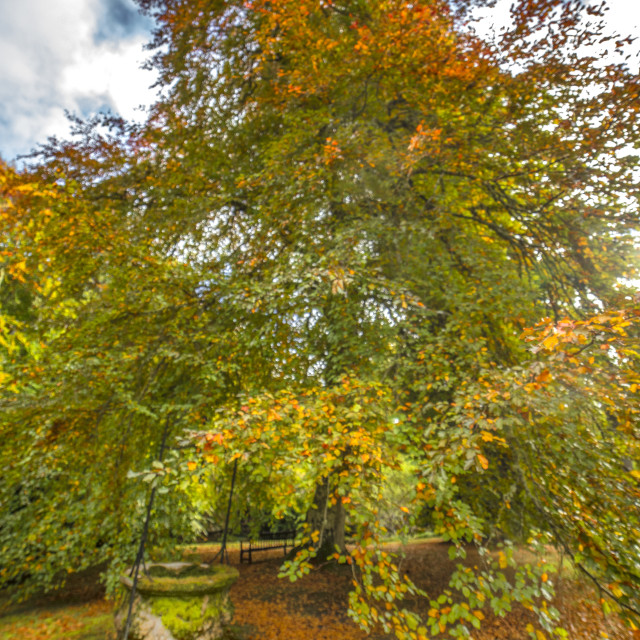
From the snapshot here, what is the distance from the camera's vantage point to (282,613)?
5.94m

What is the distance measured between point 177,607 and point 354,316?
3581mm

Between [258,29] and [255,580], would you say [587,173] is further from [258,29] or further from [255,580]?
[255,580]

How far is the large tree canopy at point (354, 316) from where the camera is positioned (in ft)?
9.02

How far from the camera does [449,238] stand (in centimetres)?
524

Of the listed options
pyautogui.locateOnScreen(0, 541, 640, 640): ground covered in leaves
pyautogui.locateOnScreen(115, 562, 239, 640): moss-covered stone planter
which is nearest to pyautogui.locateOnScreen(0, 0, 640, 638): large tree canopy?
pyautogui.locateOnScreen(115, 562, 239, 640): moss-covered stone planter

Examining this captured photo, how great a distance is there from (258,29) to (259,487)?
782cm

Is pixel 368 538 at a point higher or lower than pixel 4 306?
lower

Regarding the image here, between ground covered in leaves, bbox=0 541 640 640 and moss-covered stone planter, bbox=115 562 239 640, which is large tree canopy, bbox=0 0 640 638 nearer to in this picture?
moss-covered stone planter, bbox=115 562 239 640

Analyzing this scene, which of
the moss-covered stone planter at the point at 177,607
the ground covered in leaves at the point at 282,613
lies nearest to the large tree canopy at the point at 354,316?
the moss-covered stone planter at the point at 177,607

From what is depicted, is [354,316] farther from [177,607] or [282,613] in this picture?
[282,613]

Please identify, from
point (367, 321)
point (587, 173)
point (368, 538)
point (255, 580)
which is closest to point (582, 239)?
point (587, 173)

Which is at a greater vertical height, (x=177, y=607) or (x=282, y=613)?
(x=177, y=607)

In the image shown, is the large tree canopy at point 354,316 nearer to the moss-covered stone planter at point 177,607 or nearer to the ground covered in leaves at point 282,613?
the moss-covered stone planter at point 177,607

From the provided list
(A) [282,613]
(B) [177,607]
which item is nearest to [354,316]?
(B) [177,607]
